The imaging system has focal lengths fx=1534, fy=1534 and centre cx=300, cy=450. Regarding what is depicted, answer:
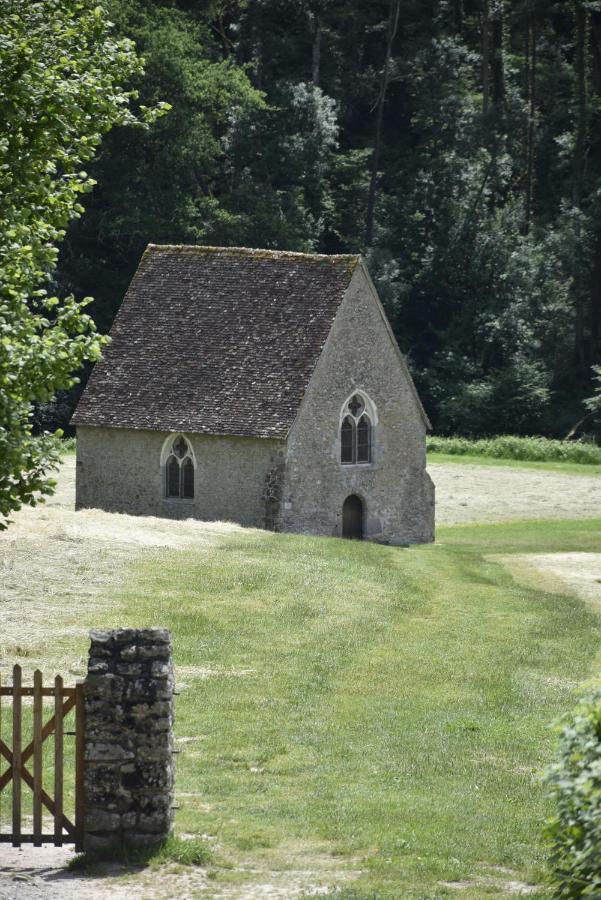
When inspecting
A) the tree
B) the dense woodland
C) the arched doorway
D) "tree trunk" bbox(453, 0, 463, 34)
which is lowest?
the arched doorway

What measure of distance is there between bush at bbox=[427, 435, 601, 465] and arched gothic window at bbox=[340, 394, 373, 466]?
979 inches

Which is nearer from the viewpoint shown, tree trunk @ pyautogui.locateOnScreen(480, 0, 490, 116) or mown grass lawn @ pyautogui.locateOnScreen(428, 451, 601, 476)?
mown grass lawn @ pyautogui.locateOnScreen(428, 451, 601, 476)

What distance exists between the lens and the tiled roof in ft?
153

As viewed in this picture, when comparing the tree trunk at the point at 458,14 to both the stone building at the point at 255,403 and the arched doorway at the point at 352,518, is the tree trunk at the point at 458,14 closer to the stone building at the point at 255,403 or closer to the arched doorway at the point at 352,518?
the stone building at the point at 255,403

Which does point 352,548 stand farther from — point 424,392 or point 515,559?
point 424,392

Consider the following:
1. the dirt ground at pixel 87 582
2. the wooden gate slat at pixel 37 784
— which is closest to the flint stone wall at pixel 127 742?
the wooden gate slat at pixel 37 784

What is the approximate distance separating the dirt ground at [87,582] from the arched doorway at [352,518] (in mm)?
6465

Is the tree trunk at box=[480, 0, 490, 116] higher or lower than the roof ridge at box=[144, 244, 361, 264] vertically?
higher

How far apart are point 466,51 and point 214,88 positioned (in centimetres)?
2079

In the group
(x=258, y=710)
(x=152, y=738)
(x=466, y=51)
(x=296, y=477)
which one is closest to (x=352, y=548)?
Result: (x=296, y=477)

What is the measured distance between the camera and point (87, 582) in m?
30.6

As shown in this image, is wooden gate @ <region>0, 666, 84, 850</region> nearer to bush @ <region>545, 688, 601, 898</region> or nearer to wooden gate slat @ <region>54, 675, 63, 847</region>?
wooden gate slat @ <region>54, 675, 63, 847</region>

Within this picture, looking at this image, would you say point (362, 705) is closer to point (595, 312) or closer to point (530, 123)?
point (595, 312)

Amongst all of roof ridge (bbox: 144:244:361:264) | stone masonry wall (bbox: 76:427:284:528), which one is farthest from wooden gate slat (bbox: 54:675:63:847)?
roof ridge (bbox: 144:244:361:264)
